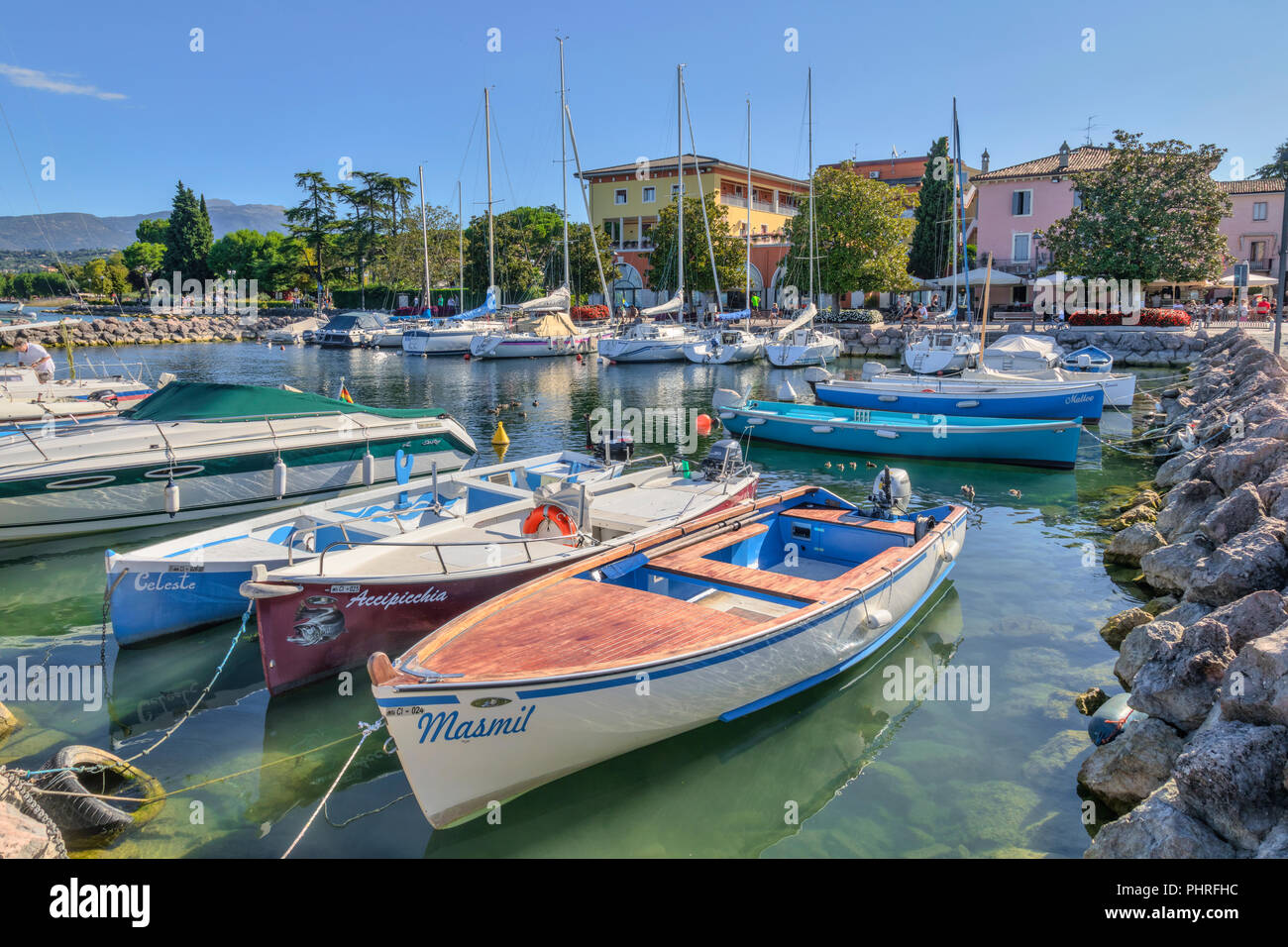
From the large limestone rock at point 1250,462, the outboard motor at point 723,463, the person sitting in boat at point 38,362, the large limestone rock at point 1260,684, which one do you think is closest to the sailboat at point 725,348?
the person sitting in boat at point 38,362

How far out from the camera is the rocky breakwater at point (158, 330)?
61.6 metres

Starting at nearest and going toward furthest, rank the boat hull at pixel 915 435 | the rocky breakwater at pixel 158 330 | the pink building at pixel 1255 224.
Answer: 1. the boat hull at pixel 915 435
2. the pink building at pixel 1255 224
3. the rocky breakwater at pixel 158 330

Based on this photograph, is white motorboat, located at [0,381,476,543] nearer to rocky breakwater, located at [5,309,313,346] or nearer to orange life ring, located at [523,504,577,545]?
orange life ring, located at [523,504,577,545]

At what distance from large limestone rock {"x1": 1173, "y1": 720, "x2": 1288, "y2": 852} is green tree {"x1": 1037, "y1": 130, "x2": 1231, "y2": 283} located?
134ft

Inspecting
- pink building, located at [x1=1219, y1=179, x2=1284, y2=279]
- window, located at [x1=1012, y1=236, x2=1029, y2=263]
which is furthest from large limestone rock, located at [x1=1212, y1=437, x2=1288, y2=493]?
pink building, located at [x1=1219, y1=179, x2=1284, y2=279]

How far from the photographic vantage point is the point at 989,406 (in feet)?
69.3

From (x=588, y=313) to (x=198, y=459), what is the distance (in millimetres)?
51005

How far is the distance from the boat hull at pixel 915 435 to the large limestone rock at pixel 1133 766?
13.6 meters

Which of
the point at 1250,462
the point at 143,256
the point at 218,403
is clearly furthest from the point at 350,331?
the point at 1250,462

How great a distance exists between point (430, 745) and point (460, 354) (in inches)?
1955

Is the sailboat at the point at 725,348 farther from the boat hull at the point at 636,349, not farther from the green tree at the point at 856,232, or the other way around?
the green tree at the point at 856,232

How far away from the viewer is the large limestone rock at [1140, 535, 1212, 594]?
9.43m
